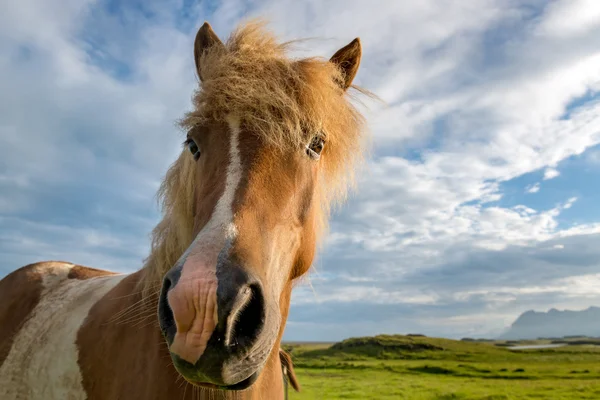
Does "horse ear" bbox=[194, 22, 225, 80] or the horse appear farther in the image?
"horse ear" bbox=[194, 22, 225, 80]

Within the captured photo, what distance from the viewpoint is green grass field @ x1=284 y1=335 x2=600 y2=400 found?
19375 millimetres

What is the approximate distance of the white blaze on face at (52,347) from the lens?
9.77 feet

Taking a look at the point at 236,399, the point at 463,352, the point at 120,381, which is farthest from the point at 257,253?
the point at 463,352

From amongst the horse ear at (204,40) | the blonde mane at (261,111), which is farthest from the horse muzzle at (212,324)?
the horse ear at (204,40)

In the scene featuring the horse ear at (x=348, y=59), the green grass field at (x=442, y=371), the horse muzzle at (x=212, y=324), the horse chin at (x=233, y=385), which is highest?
the horse ear at (x=348, y=59)

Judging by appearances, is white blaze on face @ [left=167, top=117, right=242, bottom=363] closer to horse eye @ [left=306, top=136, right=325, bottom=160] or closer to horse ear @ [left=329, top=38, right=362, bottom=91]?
horse eye @ [left=306, top=136, right=325, bottom=160]

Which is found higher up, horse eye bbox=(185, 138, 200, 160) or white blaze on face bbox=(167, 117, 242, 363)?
horse eye bbox=(185, 138, 200, 160)

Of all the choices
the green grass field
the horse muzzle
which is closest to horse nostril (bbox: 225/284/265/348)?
the horse muzzle

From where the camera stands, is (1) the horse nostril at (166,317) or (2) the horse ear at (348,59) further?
(2) the horse ear at (348,59)

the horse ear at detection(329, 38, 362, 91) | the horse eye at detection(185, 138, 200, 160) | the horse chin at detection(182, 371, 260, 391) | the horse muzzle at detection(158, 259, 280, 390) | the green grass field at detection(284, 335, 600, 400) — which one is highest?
the horse ear at detection(329, 38, 362, 91)

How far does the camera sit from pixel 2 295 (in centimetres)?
394

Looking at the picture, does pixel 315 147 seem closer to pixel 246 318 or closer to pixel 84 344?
pixel 246 318

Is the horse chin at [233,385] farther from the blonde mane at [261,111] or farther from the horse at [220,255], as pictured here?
Answer: the blonde mane at [261,111]

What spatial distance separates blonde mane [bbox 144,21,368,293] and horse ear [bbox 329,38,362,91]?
6.3 inches
